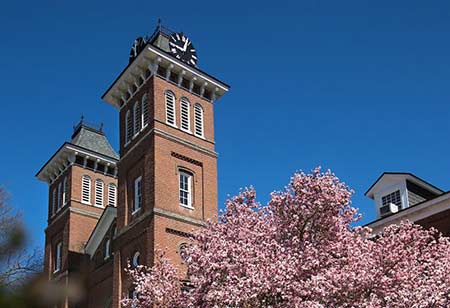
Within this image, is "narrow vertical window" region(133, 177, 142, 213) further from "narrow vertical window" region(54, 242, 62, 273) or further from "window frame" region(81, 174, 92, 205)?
"narrow vertical window" region(54, 242, 62, 273)

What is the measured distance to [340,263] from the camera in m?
15.7

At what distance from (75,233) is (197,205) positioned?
12.2 m

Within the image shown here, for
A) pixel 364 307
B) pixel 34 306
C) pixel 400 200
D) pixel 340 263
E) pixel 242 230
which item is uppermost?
pixel 400 200

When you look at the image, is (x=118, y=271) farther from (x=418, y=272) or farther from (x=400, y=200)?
(x=418, y=272)

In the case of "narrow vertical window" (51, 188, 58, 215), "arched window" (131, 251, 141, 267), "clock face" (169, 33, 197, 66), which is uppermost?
"clock face" (169, 33, 197, 66)

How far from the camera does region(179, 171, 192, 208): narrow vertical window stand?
29469 mm

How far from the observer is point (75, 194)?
3928 centimetres

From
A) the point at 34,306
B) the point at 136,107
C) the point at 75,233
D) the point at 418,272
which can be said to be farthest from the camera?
the point at 75,233

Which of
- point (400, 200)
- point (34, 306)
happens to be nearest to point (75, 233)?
point (400, 200)

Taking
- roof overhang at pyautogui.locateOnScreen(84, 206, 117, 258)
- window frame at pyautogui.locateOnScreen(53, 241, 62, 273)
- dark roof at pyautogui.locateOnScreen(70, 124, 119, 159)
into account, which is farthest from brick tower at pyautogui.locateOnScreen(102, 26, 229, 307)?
window frame at pyautogui.locateOnScreen(53, 241, 62, 273)

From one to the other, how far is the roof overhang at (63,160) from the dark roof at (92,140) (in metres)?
0.62

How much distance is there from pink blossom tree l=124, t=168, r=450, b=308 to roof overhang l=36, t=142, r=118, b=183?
2321cm

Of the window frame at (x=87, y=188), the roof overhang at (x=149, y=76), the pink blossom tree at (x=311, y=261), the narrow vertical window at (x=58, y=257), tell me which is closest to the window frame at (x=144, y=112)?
the roof overhang at (x=149, y=76)

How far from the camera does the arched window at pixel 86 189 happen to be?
130 ft
